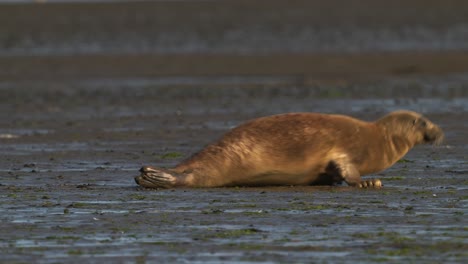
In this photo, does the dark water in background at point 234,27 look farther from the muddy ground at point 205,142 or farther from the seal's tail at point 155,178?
the seal's tail at point 155,178

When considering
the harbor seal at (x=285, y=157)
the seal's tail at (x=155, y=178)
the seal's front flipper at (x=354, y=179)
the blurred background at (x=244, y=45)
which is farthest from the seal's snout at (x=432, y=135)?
the blurred background at (x=244, y=45)

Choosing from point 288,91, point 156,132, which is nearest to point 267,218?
point 156,132

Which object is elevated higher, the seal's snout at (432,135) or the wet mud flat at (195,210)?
the seal's snout at (432,135)

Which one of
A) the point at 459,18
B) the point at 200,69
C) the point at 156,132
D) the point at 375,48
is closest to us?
the point at 156,132

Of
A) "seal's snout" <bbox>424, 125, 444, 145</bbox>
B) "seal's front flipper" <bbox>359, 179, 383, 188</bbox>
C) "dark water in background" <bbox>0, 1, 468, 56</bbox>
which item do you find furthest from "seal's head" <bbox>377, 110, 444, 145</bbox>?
"dark water in background" <bbox>0, 1, 468, 56</bbox>

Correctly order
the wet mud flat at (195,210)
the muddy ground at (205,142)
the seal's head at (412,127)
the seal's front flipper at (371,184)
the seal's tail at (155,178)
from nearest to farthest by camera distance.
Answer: the wet mud flat at (195,210) → the muddy ground at (205,142) → the seal's tail at (155,178) → the seal's front flipper at (371,184) → the seal's head at (412,127)

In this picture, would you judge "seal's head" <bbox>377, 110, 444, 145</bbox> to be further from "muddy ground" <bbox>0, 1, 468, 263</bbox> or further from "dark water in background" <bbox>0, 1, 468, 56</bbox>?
"dark water in background" <bbox>0, 1, 468, 56</bbox>

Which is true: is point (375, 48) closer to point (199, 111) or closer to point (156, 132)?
point (199, 111)

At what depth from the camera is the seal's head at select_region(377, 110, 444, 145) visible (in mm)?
10477

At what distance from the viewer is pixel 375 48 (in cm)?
3038

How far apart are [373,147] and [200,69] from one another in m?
17.6

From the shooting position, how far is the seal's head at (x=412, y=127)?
10477 millimetres

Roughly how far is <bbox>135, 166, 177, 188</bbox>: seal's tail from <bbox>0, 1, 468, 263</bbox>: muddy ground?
8cm

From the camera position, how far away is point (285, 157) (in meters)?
9.95
